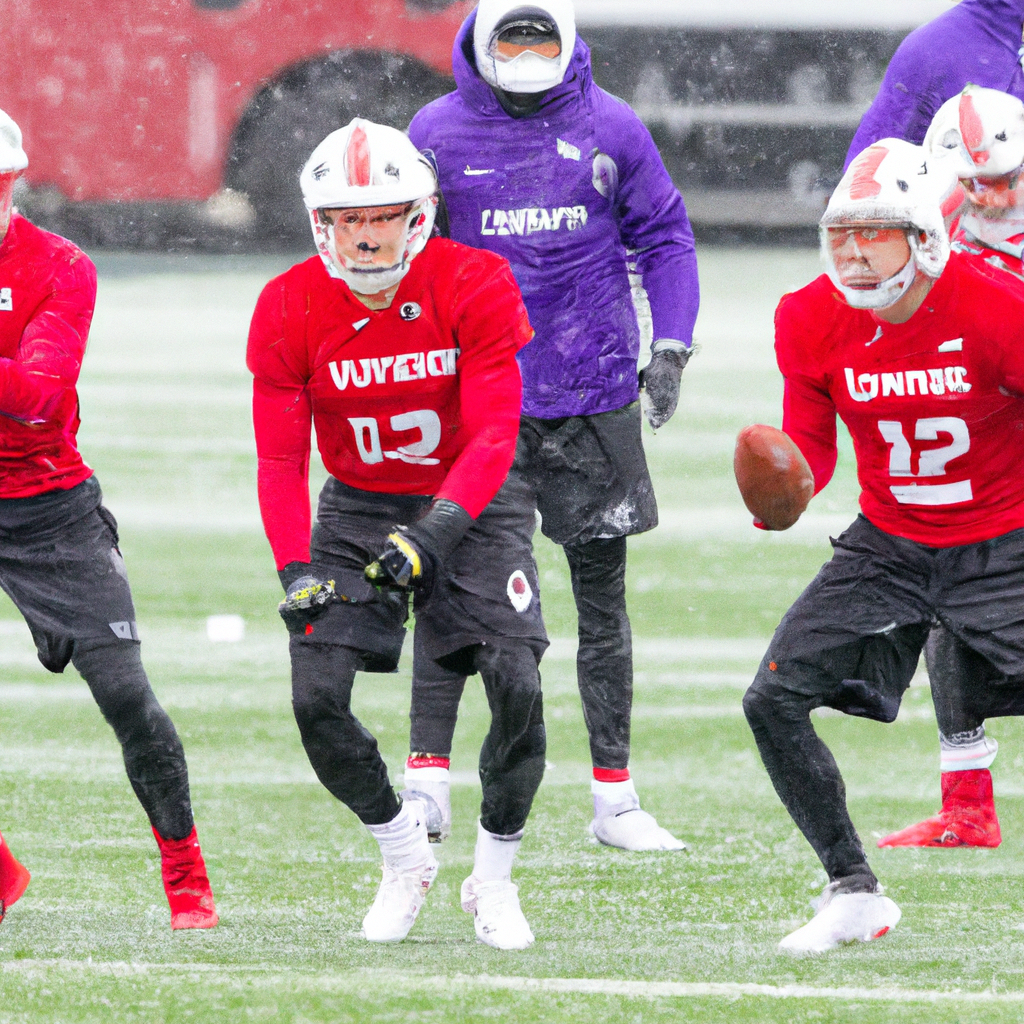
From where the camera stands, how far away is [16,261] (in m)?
4.32

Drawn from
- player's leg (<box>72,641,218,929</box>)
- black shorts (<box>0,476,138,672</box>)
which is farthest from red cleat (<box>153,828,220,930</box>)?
black shorts (<box>0,476,138,672</box>)

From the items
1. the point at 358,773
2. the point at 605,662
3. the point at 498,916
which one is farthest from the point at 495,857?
the point at 605,662

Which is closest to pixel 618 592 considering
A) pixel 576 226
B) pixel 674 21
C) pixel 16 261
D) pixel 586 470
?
pixel 586 470

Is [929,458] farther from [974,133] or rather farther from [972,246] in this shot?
[974,133]

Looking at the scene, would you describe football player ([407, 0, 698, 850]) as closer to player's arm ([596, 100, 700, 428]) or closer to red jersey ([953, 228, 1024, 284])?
player's arm ([596, 100, 700, 428])

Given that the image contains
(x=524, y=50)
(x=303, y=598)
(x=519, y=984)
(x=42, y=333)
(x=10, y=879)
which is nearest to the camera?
(x=519, y=984)

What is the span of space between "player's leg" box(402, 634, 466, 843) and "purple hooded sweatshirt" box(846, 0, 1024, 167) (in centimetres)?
181

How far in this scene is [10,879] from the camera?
446 centimetres

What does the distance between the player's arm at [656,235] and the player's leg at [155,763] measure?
1.49 m

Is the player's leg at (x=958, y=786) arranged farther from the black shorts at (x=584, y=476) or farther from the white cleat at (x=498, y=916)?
the white cleat at (x=498, y=916)

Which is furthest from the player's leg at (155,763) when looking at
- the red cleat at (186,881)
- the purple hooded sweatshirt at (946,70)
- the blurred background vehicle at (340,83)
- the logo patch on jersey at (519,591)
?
the blurred background vehicle at (340,83)

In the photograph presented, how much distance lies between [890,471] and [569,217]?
121 cm

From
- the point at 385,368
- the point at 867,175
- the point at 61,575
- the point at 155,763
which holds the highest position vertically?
the point at 867,175

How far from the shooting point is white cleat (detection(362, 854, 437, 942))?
421 centimetres
